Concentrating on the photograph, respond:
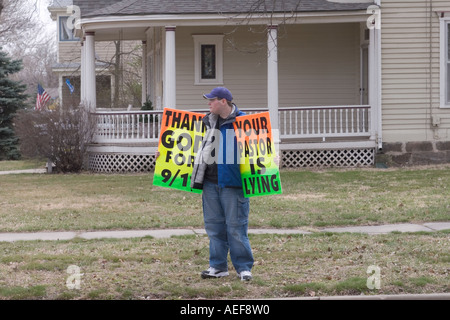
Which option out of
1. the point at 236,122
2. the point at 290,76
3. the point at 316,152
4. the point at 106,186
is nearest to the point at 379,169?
the point at 316,152

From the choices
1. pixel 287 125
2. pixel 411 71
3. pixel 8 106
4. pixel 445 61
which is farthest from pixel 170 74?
pixel 8 106

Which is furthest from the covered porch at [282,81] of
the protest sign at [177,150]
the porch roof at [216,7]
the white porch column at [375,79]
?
the protest sign at [177,150]

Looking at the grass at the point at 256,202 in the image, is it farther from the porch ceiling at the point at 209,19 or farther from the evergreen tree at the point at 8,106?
the evergreen tree at the point at 8,106

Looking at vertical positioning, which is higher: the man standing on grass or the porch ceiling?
the porch ceiling

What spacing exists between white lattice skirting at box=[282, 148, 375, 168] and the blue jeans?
12219 millimetres

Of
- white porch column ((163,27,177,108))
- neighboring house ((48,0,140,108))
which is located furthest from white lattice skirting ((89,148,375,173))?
neighboring house ((48,0,140,108))

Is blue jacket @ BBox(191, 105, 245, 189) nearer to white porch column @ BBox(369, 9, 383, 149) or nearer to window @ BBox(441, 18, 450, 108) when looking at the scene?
white porch column @ BBox(369, 9, 383, 149)

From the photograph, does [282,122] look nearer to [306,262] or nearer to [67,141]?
[67,141]

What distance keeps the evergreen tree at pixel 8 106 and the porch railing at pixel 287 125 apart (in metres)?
12.1

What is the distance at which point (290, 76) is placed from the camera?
72.0ft

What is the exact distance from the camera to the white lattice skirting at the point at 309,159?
2033 cm

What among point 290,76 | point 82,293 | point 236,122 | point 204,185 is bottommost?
point 82,293

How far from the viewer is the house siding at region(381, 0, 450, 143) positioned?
65.8 feet

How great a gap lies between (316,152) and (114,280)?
12.8 meters
